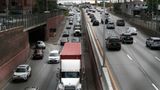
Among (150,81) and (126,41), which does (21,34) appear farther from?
(150,81)

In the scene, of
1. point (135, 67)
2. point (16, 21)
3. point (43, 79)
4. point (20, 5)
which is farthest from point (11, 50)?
point (20, 5)

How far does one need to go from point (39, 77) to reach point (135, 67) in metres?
11.4

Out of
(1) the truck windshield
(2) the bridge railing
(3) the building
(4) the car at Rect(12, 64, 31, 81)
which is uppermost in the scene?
(3) the building

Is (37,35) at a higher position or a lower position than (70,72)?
lower

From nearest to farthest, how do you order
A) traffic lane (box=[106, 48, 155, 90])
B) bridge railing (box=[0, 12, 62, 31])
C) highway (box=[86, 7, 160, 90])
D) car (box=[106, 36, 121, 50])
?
traffic lane (box=[106, 48, 155, 90])
highway (box=[86, 7, 160, 90])
bridge railing (box=[0, 12, 62, 31])
car (box=[106, 36, 121, 50])

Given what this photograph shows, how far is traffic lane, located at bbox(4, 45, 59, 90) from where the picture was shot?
129ft

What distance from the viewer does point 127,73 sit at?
114 ft

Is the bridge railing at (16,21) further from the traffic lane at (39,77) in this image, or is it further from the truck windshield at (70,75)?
the truck windshield at (70,75)

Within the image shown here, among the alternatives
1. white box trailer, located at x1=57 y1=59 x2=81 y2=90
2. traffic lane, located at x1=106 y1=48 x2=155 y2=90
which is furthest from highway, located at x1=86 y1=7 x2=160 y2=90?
white box trailer, located at x1=57 y1=59 x2=81 y2=90

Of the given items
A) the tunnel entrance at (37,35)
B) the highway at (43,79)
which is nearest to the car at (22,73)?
the highway at (43,79)

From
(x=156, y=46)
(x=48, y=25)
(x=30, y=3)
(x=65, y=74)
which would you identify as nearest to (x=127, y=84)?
(x=65, y=74)

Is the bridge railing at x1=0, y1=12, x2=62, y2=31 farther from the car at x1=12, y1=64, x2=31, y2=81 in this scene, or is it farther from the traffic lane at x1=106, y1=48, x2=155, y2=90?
the traffic lane at x1=106, y1=48, x2=155, y2=90

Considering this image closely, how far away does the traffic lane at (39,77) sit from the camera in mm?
39428

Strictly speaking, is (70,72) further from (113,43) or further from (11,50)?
(113,43)
